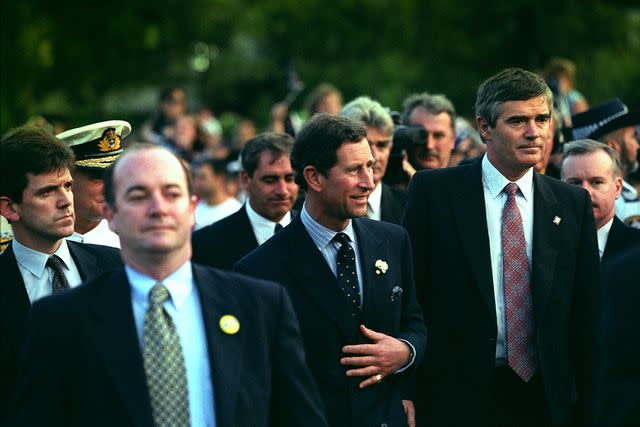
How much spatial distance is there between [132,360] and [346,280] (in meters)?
1.81

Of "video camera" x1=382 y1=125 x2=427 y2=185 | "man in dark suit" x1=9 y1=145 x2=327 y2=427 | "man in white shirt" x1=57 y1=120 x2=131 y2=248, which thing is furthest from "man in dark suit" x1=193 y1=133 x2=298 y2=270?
"man in dark suit" x1=9 y1=145 x2=327 y2=427

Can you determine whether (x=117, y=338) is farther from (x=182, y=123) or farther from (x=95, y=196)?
(x=182, y=123)

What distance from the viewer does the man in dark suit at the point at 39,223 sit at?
19.3 ft

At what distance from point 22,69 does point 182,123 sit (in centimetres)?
393

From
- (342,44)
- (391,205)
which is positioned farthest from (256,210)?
(342,44)

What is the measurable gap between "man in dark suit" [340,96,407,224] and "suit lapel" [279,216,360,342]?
2167 millimetres

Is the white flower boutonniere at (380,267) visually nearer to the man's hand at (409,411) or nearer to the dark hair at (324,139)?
the dark hair at (324,139)

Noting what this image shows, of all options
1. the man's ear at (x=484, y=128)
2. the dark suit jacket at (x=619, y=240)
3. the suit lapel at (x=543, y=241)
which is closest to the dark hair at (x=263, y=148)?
the man's ear at (x=484, y=128)

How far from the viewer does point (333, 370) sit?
5852 millimetres

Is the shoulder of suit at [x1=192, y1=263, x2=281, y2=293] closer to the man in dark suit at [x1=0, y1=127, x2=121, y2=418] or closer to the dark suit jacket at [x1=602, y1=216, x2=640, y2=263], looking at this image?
the man in dark suit at [x1=0, y1=127, x2=121, y2=418]

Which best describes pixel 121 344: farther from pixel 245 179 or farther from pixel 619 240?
pixel 245 179

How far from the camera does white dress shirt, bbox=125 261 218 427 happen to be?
4.51 meters

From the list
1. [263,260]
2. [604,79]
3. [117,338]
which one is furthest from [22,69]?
[117,338]

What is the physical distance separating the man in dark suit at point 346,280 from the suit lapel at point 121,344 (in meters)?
1.48
